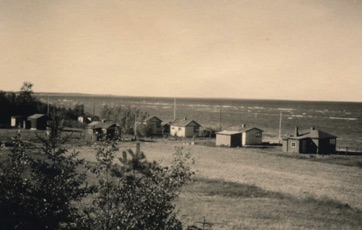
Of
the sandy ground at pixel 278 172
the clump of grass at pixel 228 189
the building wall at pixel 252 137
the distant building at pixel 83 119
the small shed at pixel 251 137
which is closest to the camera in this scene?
the clump of grass at pixel 228 189

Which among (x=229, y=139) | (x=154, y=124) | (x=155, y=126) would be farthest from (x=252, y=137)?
(x=154, y=124)

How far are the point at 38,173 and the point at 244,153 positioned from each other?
45430 millimetres

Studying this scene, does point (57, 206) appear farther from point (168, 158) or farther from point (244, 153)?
point (244, 153)

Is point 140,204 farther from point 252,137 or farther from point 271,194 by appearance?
point 252,137

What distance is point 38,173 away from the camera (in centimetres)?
987

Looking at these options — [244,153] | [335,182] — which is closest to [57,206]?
[335,182]

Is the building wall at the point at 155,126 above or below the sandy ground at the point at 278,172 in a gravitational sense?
above

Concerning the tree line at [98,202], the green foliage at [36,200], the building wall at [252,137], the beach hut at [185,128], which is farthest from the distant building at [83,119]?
the tree line at [98,202]

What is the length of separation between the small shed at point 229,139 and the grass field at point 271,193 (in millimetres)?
12640

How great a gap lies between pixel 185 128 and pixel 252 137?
15.6 m

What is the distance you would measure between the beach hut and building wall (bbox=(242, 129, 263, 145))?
14367 mm

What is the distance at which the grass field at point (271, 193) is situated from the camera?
71.7ft

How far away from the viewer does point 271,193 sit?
94.3ft

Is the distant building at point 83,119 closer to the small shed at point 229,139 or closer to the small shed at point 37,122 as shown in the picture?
the small shed at point 37,122
